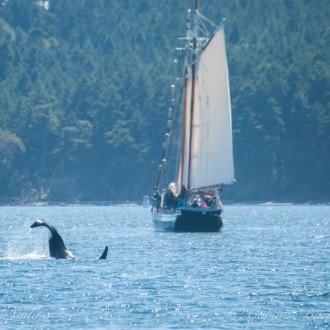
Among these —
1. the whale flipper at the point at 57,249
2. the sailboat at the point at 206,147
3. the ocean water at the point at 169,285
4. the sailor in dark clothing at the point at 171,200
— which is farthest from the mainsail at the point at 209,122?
the whale flipper at the point at 57,249

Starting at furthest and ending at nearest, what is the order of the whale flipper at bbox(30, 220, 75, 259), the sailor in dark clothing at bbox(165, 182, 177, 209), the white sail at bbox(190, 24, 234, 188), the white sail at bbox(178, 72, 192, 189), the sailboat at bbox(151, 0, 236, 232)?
the white sail at bbox(178, 72, 192, 189) < the white sail at bbox(190, 24, 234, 188) < the sailor in dark clothing at bbox(165, 182, 177, 209) < the sailboat at bbox(151, 0, 236, 232) < the whale flipper at bbox(30, 220, 75, 259)

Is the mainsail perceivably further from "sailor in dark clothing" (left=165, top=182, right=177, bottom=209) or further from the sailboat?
"sailor in dark clothing" (left=165, top=182, right=177, bottom=209)

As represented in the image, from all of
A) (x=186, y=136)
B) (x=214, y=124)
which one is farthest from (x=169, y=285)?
(x=186, y=136)

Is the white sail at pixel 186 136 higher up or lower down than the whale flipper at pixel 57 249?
higher up

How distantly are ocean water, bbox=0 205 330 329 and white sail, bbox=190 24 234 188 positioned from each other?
1032 cm

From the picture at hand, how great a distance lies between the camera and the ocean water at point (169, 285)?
3525 centimetres

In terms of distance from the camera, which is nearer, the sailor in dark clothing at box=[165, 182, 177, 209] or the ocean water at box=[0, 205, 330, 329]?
the ocean water at box=[0, 205, 330, 329]

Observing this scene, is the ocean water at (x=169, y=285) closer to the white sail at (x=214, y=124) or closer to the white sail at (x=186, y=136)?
the white sail at (x=214, y=124)

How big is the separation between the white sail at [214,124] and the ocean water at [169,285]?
406 inches

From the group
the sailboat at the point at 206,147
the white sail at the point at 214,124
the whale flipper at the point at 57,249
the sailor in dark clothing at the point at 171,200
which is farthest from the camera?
the white sail at the point at 214,124

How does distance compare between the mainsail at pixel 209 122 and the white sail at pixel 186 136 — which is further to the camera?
the white sail at pixel 186 136

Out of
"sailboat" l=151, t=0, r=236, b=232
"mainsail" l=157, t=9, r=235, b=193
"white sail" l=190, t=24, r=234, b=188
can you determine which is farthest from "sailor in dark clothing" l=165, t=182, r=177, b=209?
"white sail" l=190, t=24, r=234, b=188

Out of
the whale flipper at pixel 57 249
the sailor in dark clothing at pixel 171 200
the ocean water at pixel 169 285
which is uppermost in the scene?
the sailor in dark clothing at pixel 171 200

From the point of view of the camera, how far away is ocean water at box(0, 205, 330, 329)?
35250 mm
